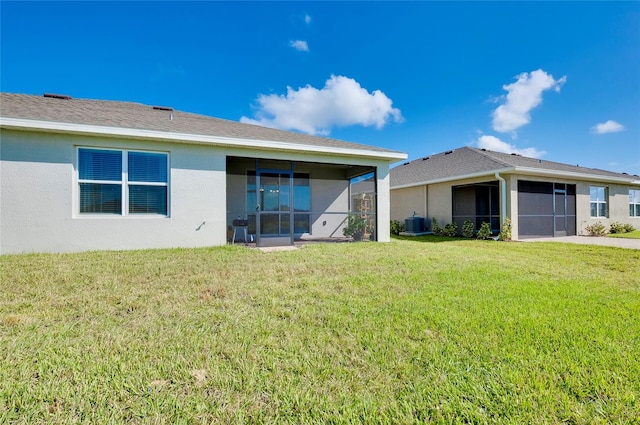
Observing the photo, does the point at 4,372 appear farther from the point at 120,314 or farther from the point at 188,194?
the point at 188,194

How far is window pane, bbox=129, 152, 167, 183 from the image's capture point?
709cm

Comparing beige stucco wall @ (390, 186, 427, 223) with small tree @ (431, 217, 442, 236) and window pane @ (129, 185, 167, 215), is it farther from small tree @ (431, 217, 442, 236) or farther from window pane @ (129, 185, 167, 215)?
window pane @ (129, 185, 167, 215)

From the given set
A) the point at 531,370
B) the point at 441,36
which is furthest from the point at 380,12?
the point at 531,370

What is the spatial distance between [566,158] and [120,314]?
24.9 m

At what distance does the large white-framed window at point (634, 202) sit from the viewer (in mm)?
17391

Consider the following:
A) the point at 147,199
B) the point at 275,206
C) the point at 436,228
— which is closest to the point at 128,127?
the point at 147,199

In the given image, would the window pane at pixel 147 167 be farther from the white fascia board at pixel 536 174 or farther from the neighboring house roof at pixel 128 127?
the white fascia board at pixel 536 174

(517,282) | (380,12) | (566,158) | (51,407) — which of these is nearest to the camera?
(51,407)

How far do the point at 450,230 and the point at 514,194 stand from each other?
3.13 meters

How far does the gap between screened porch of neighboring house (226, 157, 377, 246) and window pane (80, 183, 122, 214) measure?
3.30 metres

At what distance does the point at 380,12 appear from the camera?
10180 millimetres

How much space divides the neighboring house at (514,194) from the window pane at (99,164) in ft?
43.0

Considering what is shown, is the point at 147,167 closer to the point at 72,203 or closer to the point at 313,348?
the point at 72,203

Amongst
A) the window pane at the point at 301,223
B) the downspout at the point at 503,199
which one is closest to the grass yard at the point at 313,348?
the window pane at the point at 301,223
